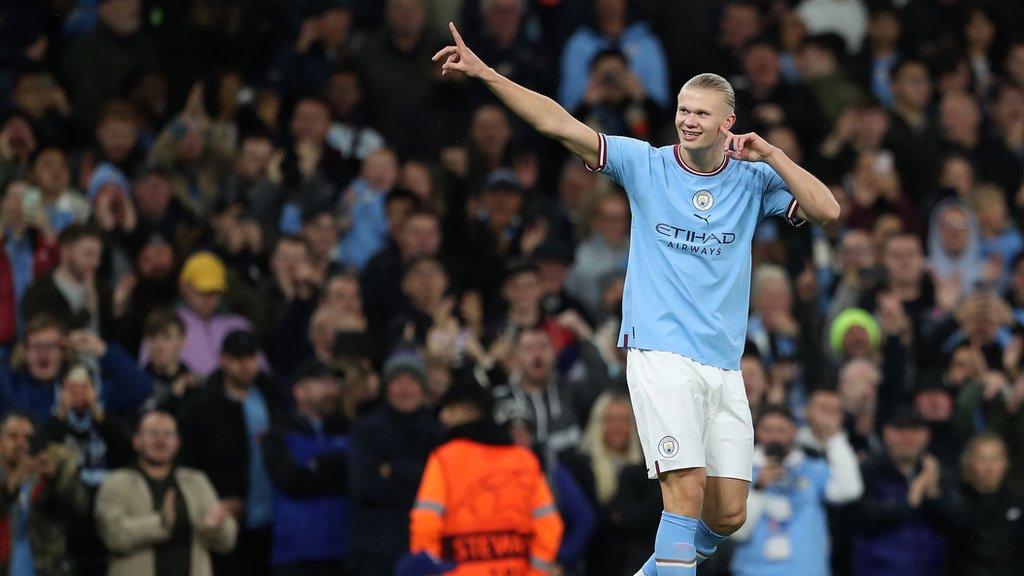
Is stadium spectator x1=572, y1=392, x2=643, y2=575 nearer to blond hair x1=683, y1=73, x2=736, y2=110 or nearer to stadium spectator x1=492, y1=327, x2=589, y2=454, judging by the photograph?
stadium spectator x1=492, y1=327, x2=589, y2=454

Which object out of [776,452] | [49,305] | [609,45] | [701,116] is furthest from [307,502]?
[609,45]

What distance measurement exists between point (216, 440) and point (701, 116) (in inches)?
211

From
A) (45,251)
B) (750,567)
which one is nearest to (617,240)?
(750,567)

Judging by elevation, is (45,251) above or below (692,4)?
below

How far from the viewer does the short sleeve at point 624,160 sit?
28.8ft

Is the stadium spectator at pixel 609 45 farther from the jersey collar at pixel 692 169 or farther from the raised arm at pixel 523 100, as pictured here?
the raised arm at pixel 523 100

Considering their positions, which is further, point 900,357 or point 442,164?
point 442,164

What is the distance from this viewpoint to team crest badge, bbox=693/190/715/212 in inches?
347

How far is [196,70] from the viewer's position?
17.4 meters

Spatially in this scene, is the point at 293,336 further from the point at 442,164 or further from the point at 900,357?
the point at 900,357

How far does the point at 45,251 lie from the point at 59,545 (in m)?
2.92

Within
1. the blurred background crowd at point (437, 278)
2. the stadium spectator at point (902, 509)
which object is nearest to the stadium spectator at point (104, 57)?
the blurred background crowd at point (437, 278)

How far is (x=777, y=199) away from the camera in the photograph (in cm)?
901

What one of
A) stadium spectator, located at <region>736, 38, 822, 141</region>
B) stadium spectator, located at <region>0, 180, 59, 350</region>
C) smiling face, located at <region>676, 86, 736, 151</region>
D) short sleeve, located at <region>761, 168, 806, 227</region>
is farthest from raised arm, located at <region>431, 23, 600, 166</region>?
stadium spectator, located at <region>736, 38, 822, 141</region>
